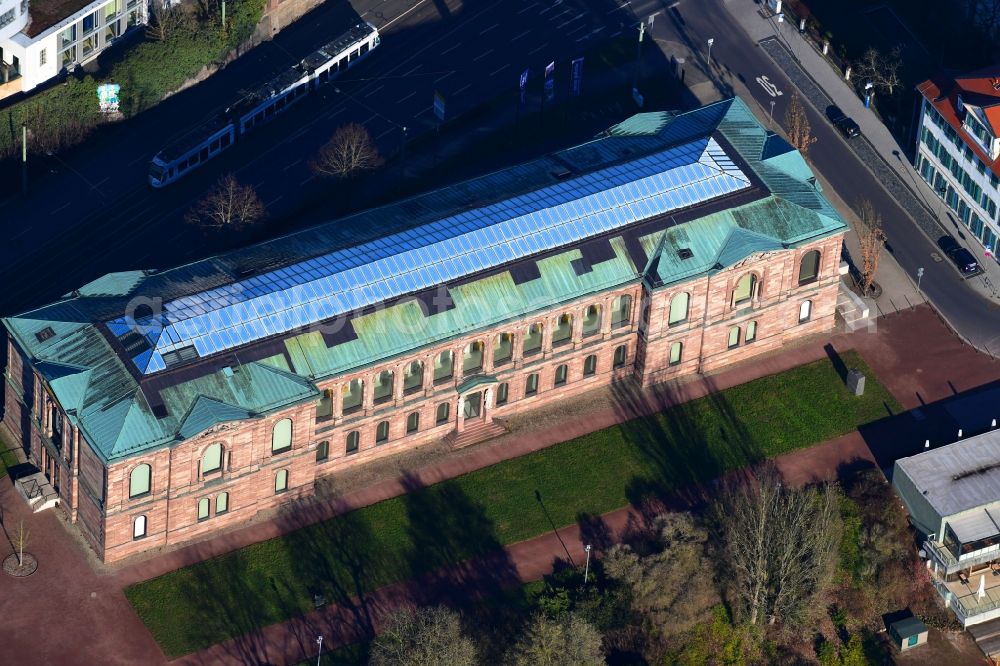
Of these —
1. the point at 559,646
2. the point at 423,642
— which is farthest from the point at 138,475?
the point at 559,646

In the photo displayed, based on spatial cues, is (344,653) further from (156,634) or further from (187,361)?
(187,361)

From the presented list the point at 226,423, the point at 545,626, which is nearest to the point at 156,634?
the point at 226,423

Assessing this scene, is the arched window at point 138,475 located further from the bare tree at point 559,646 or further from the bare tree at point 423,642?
the bare tree at point 559,646

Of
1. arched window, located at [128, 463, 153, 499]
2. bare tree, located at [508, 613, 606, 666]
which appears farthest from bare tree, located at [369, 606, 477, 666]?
arched window, located at [128, 463, 153, 499]

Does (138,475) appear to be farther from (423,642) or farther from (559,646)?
(559,646)

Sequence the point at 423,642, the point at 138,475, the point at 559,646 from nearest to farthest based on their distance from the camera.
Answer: the point at 423,642 → the point at 559,646 → the point at 138,475

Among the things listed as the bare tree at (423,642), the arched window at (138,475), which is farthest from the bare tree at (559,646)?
the arched window at (138,475)

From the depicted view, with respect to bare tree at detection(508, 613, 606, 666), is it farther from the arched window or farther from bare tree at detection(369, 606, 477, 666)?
the arched window
